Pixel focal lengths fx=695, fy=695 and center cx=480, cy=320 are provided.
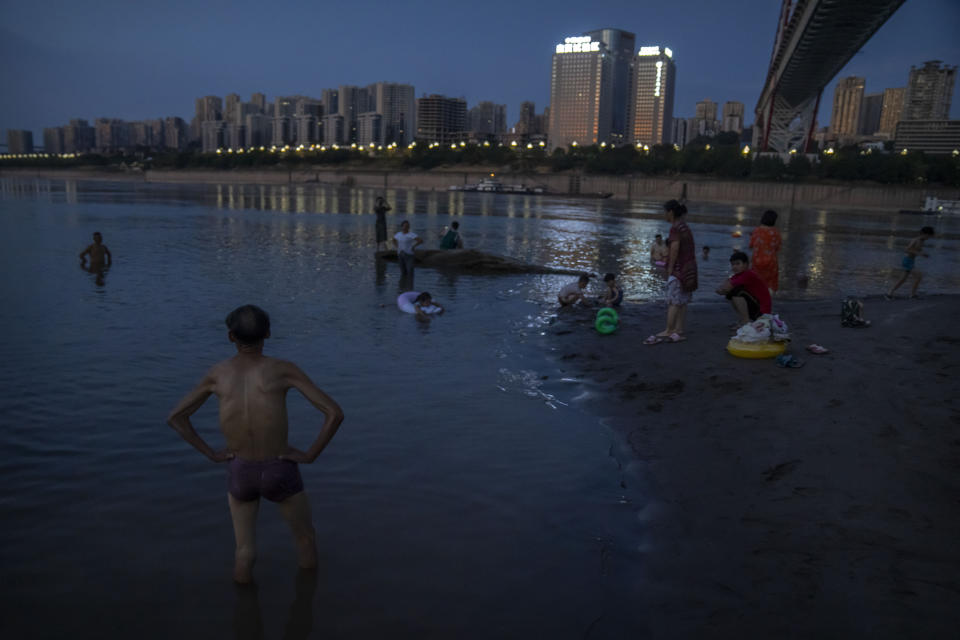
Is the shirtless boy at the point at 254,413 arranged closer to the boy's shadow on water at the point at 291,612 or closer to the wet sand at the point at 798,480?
the boy's shadow on water at the point at 291,612

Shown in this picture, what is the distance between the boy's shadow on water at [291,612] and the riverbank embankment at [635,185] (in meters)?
89.6

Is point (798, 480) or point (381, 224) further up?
point (381, 224)

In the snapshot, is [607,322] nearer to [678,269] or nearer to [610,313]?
[610,313]

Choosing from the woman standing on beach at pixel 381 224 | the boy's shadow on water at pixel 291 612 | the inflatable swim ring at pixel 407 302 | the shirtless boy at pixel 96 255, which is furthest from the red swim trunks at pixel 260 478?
the woman standing on beach at pixel 381 224

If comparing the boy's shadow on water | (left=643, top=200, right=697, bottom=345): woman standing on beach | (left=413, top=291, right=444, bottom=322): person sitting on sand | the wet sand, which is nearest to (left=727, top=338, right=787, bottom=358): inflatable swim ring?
the wet sand

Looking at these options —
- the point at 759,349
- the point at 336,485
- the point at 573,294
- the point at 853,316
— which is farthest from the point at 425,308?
the point at 336,485

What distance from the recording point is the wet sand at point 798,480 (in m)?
4.07

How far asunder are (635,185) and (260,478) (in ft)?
340

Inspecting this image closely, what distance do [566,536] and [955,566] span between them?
2.44 m

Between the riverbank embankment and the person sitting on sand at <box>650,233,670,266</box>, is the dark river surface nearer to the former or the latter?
the person sitting on sand at <box>650,233,670,266</box>

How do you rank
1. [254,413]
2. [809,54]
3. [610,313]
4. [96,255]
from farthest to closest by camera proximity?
[809,54] → [96,255] → [610,313] → [254,413]

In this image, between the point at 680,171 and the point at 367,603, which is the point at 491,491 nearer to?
the point at 367,603

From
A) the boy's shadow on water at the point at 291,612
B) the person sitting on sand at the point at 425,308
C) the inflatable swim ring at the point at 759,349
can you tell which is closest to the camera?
the boy's shadow on water at the point at 291,612

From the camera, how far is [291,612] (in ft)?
13.8
